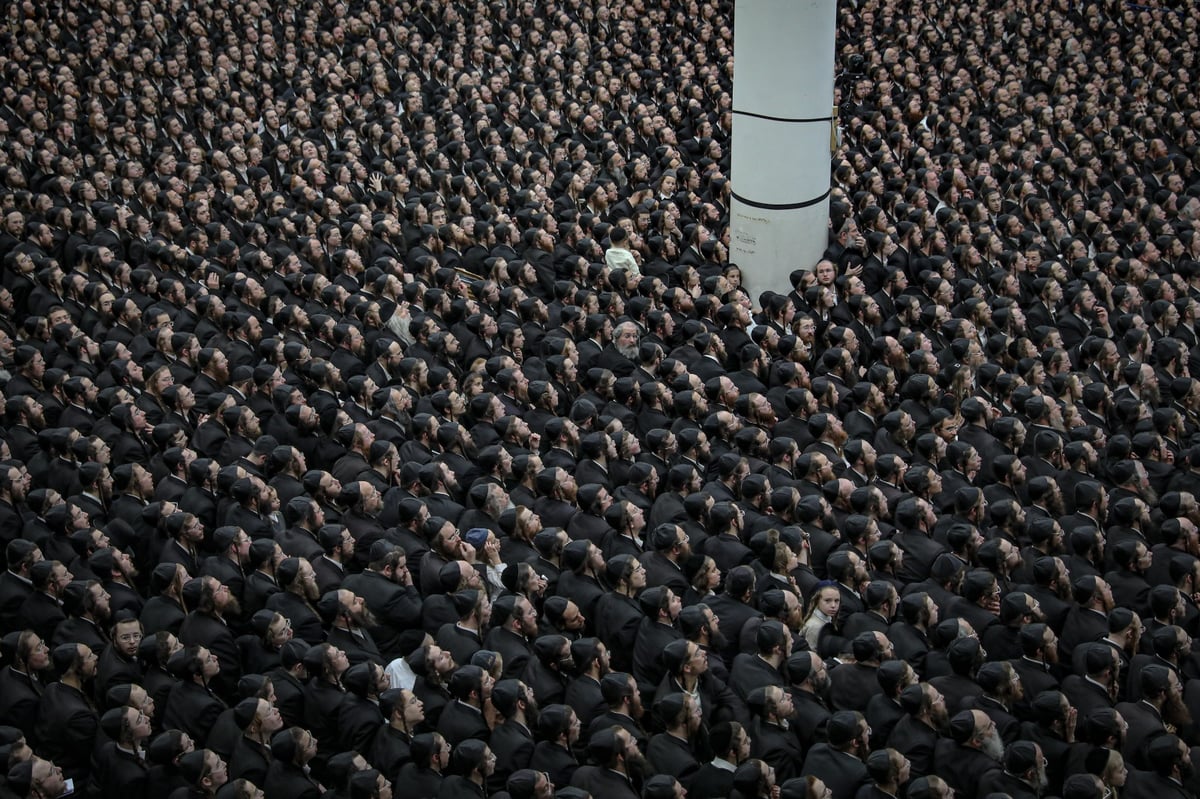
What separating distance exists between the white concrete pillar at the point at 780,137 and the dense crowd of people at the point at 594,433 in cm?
29

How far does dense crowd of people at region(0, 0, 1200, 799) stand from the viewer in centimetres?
482

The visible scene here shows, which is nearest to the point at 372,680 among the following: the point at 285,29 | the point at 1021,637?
the point at 1021,637

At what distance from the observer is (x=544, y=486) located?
20.7 feet

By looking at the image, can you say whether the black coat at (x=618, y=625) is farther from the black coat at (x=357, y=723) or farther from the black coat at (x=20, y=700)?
the black coat at (x=20, y=700)

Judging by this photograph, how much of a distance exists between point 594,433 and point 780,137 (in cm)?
350

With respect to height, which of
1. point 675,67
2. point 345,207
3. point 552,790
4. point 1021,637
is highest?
point 675,67

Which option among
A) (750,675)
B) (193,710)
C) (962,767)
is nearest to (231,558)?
(193,710)

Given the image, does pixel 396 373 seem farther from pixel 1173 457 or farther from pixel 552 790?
pixel 1173 457

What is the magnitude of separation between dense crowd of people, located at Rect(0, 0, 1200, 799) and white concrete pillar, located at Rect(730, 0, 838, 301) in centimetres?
29

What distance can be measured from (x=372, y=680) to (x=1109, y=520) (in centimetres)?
368

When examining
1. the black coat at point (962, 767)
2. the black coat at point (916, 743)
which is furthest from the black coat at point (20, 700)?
the black coat at point (962, 767)

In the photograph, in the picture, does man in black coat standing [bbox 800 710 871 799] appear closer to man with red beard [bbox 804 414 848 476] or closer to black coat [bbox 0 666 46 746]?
man with red beard [bbox 804 414 848 476]

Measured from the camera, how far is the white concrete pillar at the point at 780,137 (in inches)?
340

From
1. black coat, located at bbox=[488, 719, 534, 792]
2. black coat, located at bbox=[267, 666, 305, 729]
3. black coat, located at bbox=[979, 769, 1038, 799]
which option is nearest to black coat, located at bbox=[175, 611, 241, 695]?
black coat, located at bbox=[267, 666, 305, 729]
